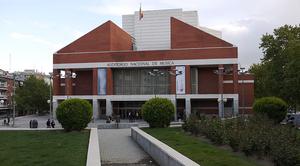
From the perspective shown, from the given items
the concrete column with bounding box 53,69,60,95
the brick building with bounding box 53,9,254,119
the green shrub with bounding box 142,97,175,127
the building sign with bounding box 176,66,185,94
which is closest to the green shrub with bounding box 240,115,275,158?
the green shrub with bounding box 142,97,175,127

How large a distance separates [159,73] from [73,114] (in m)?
43.2

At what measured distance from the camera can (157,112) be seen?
1088 inches

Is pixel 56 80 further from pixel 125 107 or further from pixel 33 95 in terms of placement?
pixel 33 95

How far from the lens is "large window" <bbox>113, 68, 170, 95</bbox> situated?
228 feet

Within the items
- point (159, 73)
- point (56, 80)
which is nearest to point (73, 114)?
point (159, 73)

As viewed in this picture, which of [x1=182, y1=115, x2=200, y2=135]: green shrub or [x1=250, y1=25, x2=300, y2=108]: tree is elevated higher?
A: [x1=250, y1=25, x2=300, y2=108]: tree

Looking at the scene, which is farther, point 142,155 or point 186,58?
point 186,58

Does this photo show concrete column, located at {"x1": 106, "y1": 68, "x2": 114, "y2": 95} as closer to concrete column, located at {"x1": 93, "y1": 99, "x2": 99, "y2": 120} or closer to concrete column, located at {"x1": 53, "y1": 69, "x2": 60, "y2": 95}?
concrete column, located at {"x1": 93, "y1": 99, "x2": 99, "y2": 120}

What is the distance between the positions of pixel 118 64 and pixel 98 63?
3246mm

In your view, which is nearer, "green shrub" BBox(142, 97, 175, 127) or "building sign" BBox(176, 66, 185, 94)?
"green shrub" BBox(142, 97, 175, 127)

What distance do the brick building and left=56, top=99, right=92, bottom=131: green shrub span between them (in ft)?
128

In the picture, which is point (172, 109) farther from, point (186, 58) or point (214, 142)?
point (186, 58)

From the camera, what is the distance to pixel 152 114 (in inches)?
1093

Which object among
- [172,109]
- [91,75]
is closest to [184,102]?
[91,75]
